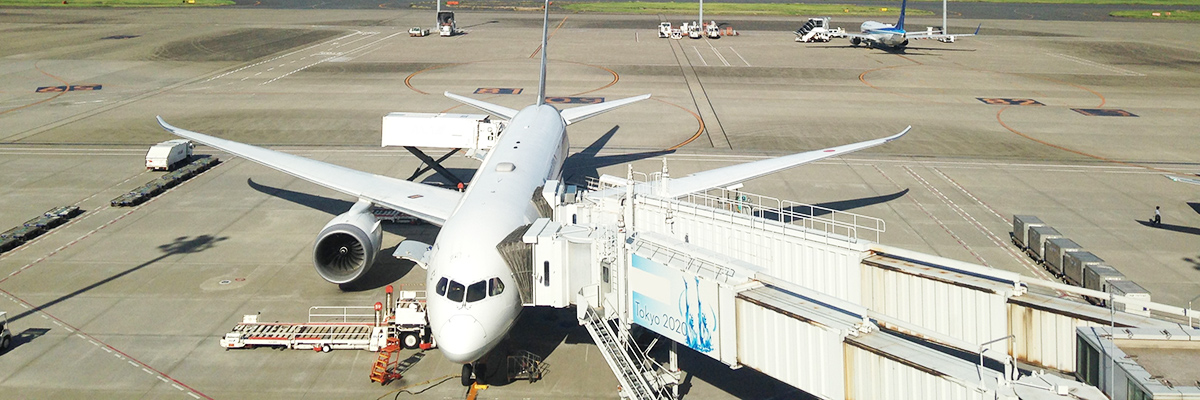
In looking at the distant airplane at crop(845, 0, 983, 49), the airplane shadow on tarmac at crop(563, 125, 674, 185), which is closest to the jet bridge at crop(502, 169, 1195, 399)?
the airplane shadow on tarmac at crop(563, 125, 674, 185)

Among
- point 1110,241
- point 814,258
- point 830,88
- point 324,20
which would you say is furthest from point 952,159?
point 324,20

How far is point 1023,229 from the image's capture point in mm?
38469

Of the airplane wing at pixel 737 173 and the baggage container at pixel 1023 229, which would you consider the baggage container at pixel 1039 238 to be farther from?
the airplane wing at pixel 737 173

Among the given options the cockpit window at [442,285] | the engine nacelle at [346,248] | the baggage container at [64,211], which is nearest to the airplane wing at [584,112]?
the engine nacelle at [346,248]

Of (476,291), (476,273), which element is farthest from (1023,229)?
(476,291)

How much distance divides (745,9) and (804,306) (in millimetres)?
146440

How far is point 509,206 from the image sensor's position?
92.2ft

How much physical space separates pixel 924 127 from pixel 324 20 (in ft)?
322

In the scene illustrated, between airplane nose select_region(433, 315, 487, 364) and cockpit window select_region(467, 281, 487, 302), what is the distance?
1.86ft

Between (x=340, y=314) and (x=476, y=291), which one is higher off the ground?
(x=476, y=291)

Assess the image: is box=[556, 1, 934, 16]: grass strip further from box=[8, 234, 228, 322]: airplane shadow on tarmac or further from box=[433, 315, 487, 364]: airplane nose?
box=[433, 315, 487, 364]: airplane nose

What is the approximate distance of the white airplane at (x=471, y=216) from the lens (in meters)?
23.9

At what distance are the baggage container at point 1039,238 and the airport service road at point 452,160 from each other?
0.85m

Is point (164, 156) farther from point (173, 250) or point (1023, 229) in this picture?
point (1023, 229)
